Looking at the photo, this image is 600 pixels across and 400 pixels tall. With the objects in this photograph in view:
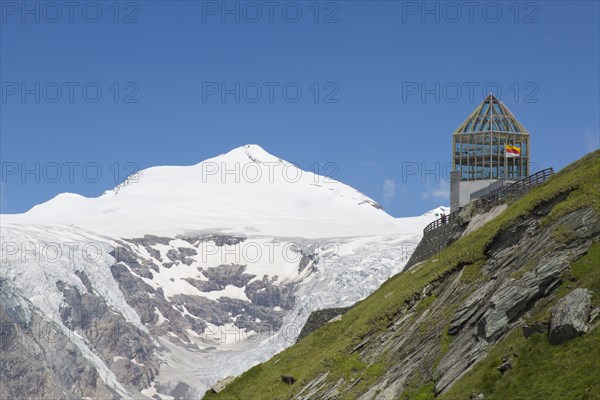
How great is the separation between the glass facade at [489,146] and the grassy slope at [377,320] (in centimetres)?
2218

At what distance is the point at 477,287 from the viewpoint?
43.2 m

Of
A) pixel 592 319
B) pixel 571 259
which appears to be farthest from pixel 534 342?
pixel 571 259

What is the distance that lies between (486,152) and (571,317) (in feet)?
174

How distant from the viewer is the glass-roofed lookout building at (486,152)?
83438 mm

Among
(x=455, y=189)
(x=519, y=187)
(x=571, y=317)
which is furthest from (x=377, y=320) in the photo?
(x=455, y=189)

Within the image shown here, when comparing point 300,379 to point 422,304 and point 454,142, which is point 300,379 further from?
point 454,142

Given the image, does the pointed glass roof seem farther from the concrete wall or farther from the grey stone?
the grey stone

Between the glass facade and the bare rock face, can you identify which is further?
the glass facade

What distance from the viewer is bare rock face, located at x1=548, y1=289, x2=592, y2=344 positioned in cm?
3222

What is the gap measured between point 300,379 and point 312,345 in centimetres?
750

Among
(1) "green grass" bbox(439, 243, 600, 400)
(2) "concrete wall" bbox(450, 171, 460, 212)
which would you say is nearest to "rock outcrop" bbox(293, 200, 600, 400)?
(1) "green grass" bbox(439, 243, 600, 400)

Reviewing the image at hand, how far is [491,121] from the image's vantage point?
85.4 m

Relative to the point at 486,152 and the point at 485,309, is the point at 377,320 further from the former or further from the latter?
the point at 486,152

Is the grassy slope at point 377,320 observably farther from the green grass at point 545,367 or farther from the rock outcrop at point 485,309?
the green grass at point 545,367
